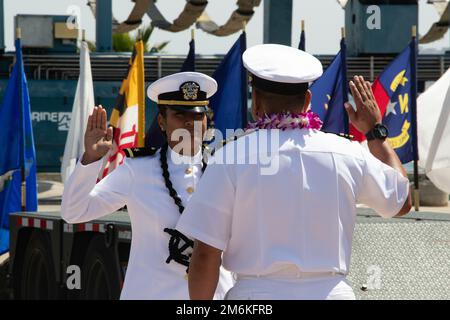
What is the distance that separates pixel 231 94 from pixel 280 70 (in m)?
10.3

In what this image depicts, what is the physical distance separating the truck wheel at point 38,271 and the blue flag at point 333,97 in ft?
13.6

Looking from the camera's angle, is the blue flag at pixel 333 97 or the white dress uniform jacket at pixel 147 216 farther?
the blue flag at pixel 333 97

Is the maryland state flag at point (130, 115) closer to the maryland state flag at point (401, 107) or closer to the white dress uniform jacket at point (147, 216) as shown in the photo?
the maryland state flag at point (401, 107)

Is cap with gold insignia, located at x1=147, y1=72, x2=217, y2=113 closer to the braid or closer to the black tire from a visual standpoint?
the braid

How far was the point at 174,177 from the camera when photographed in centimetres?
525

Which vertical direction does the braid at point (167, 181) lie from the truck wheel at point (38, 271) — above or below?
above

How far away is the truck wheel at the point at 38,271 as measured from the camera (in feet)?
33.1

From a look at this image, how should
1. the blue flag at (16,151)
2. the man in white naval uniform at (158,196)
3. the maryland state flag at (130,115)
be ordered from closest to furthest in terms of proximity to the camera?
the man in white naval uniform at (158,196), the maryland state flag at (130,115), the blue flag at (16,151)


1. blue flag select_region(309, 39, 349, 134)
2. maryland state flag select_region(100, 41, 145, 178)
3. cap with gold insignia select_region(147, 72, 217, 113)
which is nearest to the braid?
cap with gold insignia select_region(147, 72, 217, 113)

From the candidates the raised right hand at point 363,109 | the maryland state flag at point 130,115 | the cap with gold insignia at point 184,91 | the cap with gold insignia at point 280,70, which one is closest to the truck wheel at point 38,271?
the maryland state flag at point 130,115

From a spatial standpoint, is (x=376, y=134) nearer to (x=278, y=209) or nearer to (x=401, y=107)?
(x=278, y=209)

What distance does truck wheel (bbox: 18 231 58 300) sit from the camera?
1009 cm

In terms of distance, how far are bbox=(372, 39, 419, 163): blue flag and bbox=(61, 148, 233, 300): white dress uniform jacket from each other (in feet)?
29.7
